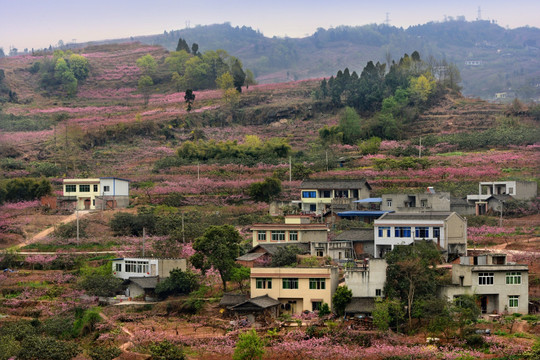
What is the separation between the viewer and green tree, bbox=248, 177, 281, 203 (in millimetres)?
63188

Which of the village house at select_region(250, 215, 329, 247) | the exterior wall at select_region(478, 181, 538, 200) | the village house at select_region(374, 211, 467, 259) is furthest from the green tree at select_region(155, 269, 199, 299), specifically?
the exterior wall at select_region(478, 181, 538, 200)

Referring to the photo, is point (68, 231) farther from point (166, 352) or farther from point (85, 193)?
point (166, 352)

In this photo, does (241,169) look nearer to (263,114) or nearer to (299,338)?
(263,114)

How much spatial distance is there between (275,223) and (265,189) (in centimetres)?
1039

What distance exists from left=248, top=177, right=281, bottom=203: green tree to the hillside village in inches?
6.1

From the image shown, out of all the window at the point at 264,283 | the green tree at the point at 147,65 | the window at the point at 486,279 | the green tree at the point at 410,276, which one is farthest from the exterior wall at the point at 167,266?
the green tree at the point at 147,65

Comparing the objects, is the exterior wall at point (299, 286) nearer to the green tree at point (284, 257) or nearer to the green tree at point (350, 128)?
the green tree at point (284, 257)

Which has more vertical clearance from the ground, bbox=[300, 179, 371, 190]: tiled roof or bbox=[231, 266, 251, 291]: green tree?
bbox=[300, 179, 371, 190]: tiled roof

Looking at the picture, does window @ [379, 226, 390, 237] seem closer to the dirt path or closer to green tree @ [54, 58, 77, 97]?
the dirt path

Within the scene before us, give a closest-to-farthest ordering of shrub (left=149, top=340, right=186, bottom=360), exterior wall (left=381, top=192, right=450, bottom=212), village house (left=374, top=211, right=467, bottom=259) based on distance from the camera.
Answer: shrub (left=149, top=340, right=186, bottom=360)
village house (left=374, top=211, right=467, bottom=259)
exterior wall (left=381, top=192, right=450, bottom=212)

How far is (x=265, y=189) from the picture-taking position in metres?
63.2

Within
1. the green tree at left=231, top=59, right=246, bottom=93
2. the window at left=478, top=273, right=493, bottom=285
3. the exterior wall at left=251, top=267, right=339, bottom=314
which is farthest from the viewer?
the green tree at left=231, top=59, right=246, bottom=93

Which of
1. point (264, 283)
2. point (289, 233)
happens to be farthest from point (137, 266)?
point (264, 283)

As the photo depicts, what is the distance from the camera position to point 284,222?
53.4 m
